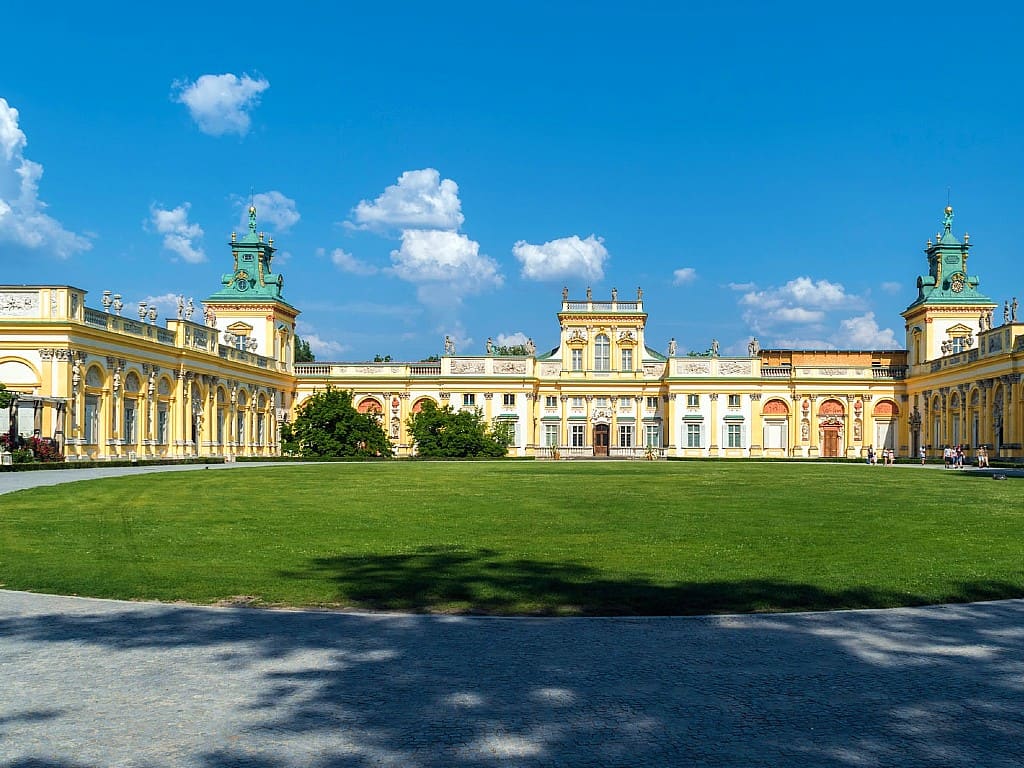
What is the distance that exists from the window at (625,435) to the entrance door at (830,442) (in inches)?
623

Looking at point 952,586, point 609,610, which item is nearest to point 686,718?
point 609,610

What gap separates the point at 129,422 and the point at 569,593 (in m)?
46.5

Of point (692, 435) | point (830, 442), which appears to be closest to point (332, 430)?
point (692, 435)

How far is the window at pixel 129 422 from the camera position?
50838 mm

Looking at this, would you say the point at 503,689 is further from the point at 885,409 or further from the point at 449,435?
the point at 885,409

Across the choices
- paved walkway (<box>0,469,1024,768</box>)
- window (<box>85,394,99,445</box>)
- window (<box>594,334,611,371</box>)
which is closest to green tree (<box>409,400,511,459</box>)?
window (<box>594,334,611,371</box>)

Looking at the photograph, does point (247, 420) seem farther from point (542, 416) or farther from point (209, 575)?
point (209, 575)

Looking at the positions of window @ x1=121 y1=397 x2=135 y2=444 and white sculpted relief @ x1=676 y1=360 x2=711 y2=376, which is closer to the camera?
window @ x1=121 y1=397 x2=135 y2=444

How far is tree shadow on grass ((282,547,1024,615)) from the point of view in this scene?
30.8ft

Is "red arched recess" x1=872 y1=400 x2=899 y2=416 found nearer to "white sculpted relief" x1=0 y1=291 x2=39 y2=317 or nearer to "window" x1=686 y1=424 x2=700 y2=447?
"window" x1=686 y1=424 x2=700 y2=447

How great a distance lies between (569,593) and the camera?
9.99 metres

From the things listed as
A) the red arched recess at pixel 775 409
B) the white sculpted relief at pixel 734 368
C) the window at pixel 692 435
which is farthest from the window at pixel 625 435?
the red arched recess at pixel 775 409

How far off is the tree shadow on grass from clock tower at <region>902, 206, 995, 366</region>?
72156 mm

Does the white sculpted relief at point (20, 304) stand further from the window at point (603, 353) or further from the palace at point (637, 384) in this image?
the window at point (603, 353)
